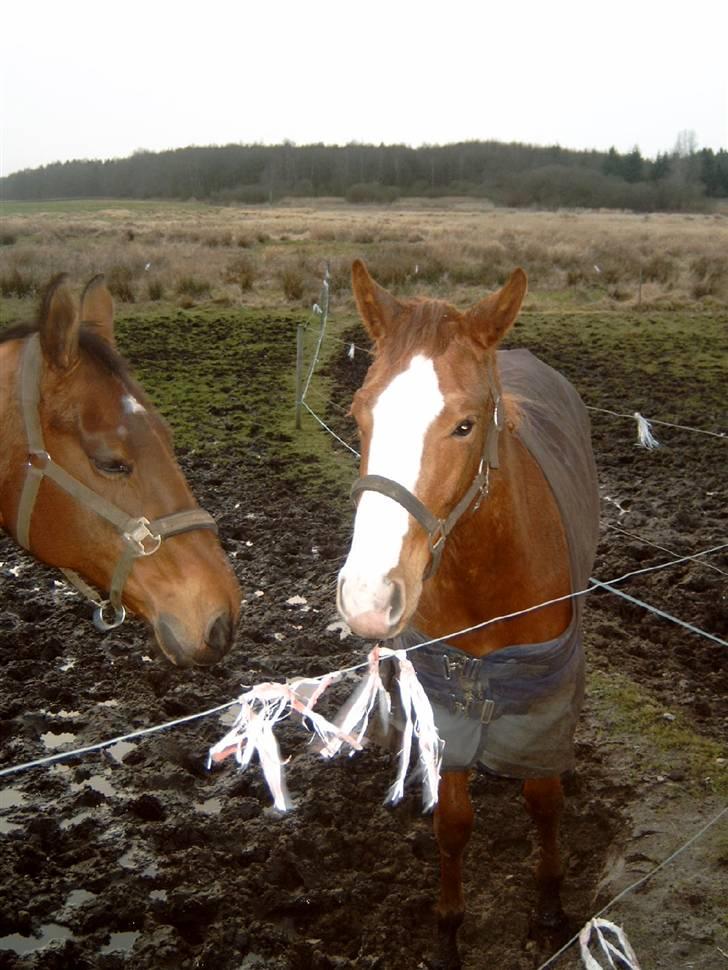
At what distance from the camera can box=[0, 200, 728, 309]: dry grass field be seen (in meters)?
17.8

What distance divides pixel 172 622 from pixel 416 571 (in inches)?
30.8

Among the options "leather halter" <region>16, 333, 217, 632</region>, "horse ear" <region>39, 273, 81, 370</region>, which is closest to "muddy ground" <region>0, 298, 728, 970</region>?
"leather halter" <region>16, 333, 217, 632</region>

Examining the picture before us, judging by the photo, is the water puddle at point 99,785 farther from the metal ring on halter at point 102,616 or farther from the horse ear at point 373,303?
the horse ear at point 373,303

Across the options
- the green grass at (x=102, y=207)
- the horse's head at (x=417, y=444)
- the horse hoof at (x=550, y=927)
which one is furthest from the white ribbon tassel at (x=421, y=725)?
the green grass at (x=102, y=207)

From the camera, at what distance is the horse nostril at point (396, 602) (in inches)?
66.7

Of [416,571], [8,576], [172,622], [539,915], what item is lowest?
[539,915]

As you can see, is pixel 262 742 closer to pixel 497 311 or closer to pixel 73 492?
pixel 73 492

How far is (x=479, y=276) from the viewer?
2103 cm

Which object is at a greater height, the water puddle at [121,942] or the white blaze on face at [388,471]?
the white blaze on face at [388,471]

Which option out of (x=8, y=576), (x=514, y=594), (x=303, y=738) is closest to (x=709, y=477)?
(x=303, y=738)

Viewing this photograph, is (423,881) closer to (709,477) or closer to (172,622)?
(172,622)

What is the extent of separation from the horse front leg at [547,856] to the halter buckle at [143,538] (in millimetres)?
1543

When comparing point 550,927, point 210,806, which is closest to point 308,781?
point 210,806

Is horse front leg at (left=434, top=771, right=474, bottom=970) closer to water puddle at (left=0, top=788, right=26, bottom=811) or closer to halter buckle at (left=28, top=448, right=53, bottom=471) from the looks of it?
halter buckle at (left=28, top=448, right=53, bottom=471)
